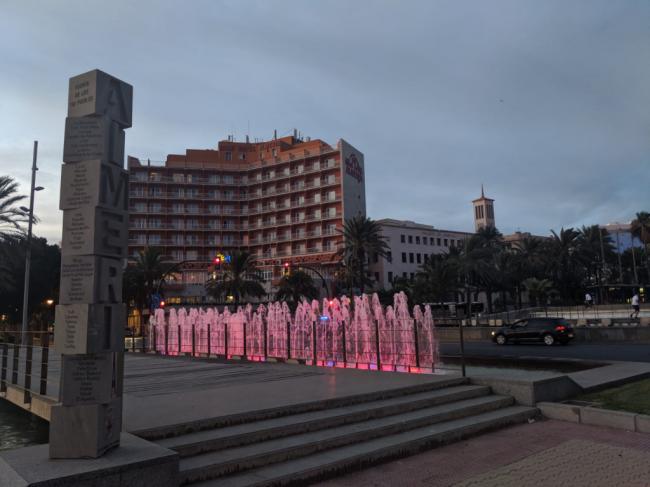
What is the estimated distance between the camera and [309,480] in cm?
573

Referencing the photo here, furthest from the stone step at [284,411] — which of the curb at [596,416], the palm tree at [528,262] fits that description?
the palm tree at [528,262]

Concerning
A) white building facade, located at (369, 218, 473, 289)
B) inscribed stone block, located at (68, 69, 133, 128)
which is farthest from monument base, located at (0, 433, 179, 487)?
white building facade, located at (369, 218, 473, 289)

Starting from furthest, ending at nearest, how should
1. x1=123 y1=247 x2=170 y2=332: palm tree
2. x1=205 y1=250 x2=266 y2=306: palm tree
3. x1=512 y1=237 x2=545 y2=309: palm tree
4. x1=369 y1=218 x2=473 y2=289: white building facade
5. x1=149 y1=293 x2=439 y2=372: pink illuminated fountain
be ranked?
x1=369 y1=218 x2=473 y2=289: white building facade → x1=512 y1=237 x2=545 y2=309: palm tree → x1=205 y1=250 x2=266 y2=306: palm tree → x1=123 y1=247 x2=170 y2=332: palm tree → x1=149 y1=293 x2=439 y2=372: pink illuminated fountain

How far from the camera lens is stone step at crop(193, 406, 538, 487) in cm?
555

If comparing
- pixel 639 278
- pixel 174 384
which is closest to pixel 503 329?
pixel 174 384

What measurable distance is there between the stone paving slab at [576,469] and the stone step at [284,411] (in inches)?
102

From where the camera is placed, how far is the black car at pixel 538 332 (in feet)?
82.6

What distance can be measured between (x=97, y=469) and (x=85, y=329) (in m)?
1.39

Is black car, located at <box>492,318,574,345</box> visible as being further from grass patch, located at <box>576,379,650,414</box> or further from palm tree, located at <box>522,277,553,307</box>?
palm tree, located at <box>522,277,553,307</box>

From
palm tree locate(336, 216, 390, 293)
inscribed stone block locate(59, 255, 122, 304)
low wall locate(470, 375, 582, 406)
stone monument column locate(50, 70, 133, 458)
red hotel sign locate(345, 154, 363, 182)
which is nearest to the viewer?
stone monument column locate(50, 70, 133, 458)

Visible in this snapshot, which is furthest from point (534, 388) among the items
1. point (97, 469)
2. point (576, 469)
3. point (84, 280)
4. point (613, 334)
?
point (613, 334)

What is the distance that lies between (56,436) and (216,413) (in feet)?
7.59

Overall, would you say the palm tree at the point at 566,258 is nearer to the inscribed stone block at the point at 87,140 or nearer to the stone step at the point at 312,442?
the stone step at the point at 312,442

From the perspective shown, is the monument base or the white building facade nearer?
the monument base
